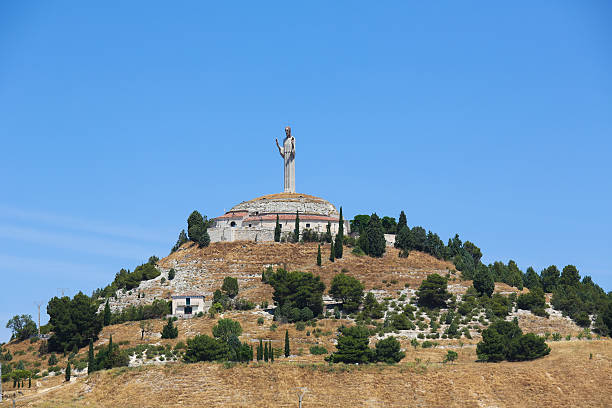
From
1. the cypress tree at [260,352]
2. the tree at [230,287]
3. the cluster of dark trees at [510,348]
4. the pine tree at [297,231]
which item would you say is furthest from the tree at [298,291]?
the cluster of dark trees at [510,348]

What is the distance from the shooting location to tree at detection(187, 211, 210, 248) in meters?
105

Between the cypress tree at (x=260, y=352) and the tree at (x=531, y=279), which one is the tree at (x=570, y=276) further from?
the cypress tree at (x=260, y=352)

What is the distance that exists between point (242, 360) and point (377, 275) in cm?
2863

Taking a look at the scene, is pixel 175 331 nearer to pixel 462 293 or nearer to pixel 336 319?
pixel 336 319

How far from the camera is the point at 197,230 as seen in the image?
10656 cm

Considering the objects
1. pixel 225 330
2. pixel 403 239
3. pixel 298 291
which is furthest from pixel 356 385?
pixel 403 239

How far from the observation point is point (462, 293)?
9131 centimetres

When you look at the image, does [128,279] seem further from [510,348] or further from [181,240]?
[510,348]

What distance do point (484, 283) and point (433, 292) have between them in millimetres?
6890

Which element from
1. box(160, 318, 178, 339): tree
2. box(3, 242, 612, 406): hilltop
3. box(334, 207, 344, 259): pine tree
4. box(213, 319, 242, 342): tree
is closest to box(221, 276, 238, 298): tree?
box(3, 242, 612, 406): hilltop

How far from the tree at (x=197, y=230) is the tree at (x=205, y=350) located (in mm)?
34681

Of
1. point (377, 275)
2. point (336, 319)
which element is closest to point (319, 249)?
point (377, 275)

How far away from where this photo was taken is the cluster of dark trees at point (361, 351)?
6969 centimetres

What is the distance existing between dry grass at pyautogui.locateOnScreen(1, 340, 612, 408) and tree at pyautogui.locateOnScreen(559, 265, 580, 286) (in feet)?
117
